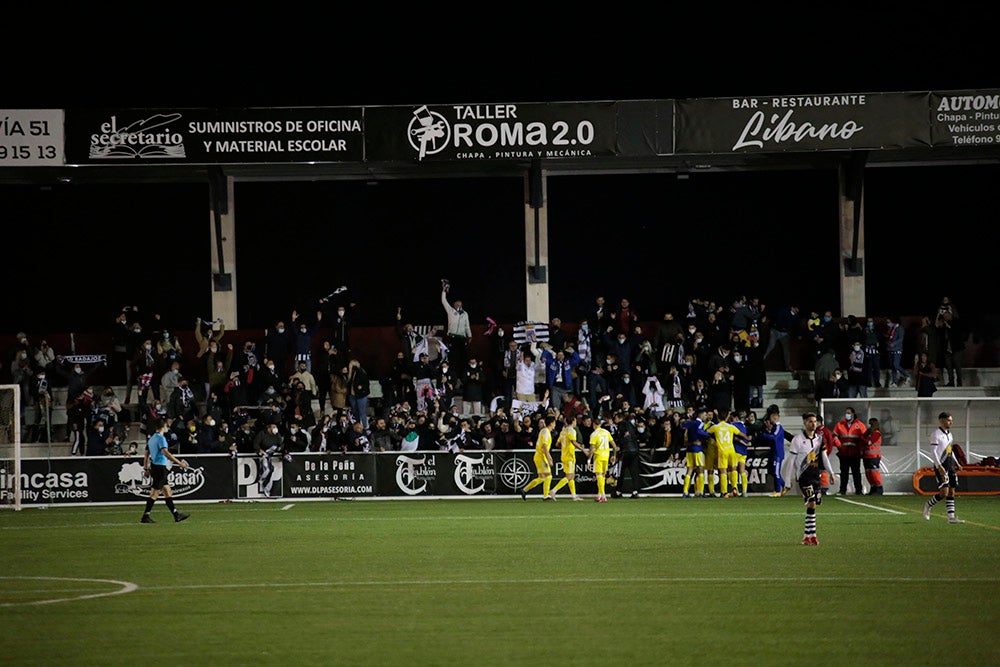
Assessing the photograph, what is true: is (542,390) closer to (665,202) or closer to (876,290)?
(665,202)

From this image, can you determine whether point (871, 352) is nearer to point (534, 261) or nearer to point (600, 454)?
point (600, 454)

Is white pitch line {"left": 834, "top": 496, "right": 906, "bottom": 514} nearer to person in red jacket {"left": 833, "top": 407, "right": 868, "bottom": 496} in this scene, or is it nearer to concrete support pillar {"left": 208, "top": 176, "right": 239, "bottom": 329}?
person in red jacket {"left": 833, "top": 407, "right": 868, "bottom": 496}

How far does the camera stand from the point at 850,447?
29.0 meters

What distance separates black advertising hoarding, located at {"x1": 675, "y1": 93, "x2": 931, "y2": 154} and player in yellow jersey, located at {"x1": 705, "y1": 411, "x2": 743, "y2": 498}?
8.72 metres

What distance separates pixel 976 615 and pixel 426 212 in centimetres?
3186

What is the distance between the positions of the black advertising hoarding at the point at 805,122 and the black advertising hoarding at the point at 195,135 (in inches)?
400

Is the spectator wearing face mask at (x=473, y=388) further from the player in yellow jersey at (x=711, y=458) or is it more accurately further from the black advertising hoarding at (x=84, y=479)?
the black advertising hoarding at (x=84, y=479)

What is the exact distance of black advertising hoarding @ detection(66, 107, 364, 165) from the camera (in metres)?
33.9

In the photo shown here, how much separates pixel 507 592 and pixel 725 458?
53.0 feet

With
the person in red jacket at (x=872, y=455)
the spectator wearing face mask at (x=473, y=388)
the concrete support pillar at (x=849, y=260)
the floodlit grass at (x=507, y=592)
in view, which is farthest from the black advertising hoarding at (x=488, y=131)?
the floodlit grass at (x=507, y=592)

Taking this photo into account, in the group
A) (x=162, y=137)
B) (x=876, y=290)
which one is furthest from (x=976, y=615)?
(x=876, y=290)

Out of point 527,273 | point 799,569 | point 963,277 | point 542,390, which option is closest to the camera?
point 799,569

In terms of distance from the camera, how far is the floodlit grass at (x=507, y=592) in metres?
10.2

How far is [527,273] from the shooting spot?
3672 cm
